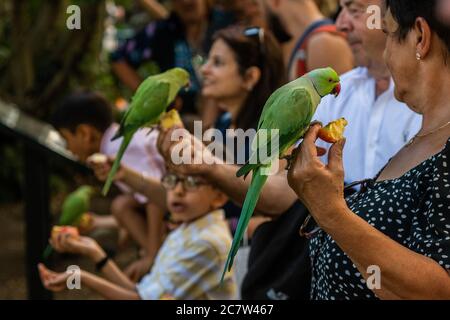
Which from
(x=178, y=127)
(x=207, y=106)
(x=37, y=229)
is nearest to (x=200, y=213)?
(x=178, y=127)

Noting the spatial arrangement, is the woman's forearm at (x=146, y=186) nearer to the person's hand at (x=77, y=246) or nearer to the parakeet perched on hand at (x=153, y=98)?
the person's hand at (x=77, y=246)

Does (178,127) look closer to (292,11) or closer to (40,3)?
(292,11)

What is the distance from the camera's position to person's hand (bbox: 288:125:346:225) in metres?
1.43

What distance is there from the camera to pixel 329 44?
3.37m

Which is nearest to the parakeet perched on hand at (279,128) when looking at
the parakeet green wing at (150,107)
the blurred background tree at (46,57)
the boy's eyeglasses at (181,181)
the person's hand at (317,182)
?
the person's hand at (317,182)

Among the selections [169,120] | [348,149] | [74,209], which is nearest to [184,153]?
[169,120]

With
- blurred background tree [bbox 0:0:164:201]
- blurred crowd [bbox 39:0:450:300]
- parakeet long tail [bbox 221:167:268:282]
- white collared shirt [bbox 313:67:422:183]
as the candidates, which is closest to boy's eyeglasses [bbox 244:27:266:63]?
blurred crowd [bbox 39:0:450:300]

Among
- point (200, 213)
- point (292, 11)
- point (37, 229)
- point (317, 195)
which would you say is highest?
point (317, 195)

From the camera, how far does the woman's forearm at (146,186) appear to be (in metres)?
3.09

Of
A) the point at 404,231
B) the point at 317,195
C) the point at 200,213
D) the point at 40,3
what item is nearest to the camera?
the point at 317,195

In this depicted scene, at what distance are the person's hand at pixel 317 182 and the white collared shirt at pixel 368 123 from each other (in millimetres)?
802

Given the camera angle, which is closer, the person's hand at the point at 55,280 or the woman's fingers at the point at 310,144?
the woman's fingers at the point at 310,144

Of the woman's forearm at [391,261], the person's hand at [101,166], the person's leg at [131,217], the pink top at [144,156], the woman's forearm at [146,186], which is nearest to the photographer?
the woman's forearm at [391,261]

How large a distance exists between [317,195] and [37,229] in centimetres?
254
